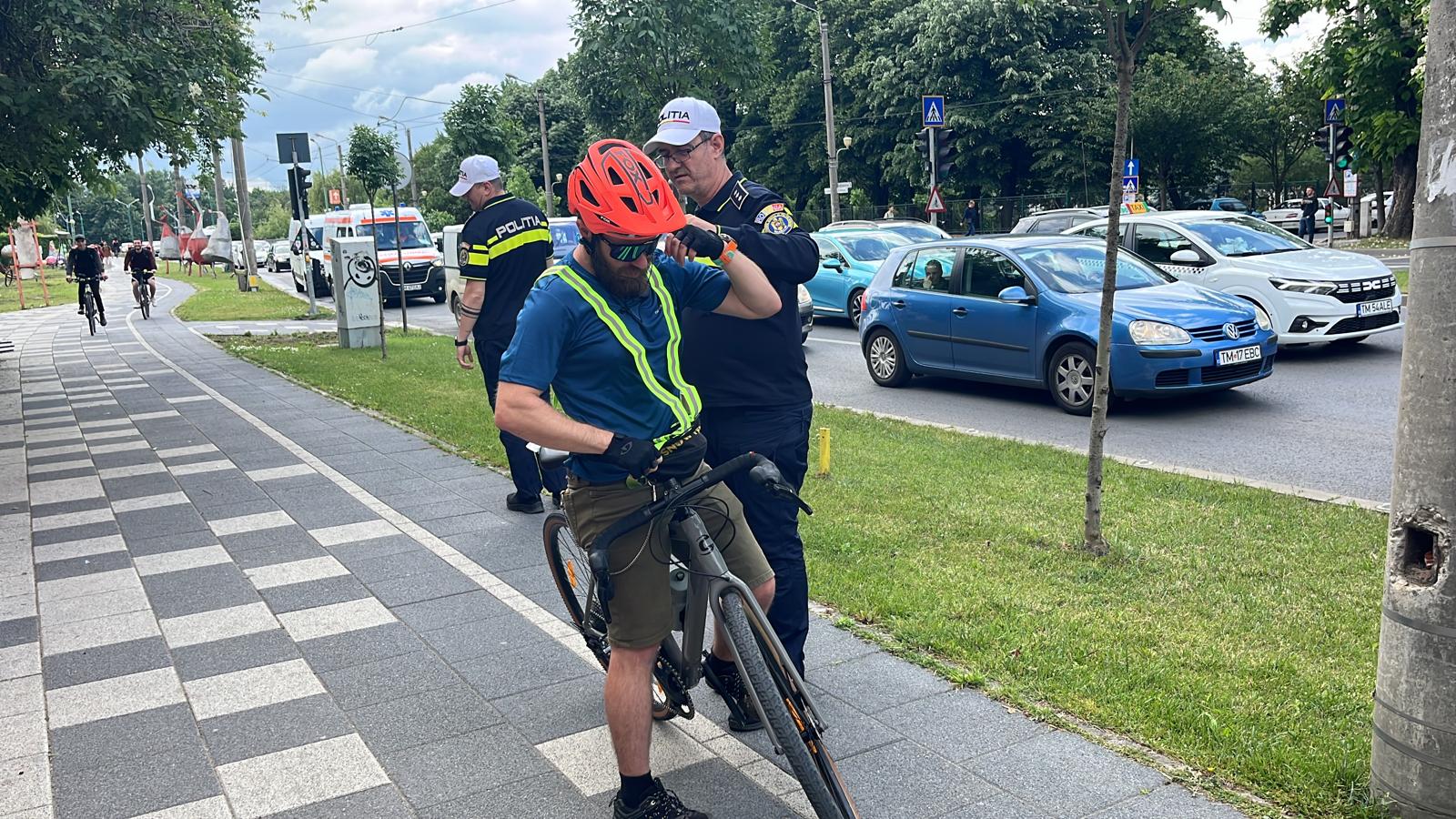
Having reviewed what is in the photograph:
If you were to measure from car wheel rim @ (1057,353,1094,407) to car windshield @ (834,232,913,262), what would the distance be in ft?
25.5

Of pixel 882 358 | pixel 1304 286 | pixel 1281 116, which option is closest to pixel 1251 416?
pixel 1304 286

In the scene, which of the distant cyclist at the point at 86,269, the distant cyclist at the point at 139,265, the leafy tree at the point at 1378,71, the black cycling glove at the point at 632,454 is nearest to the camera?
the black cycling glove at the point at 632,454

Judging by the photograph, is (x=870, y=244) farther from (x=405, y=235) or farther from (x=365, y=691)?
(x=365, y=691)

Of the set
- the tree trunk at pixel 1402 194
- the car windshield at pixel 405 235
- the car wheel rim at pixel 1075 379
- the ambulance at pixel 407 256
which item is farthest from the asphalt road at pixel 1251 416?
the tree trunk at pixel 1402 194

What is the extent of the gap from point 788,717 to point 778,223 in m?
1.50

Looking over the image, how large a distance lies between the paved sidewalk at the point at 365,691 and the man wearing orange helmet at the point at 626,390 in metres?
0.58

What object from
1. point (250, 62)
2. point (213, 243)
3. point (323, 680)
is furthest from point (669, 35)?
point (323, 680)

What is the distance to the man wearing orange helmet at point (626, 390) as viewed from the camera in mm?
2795

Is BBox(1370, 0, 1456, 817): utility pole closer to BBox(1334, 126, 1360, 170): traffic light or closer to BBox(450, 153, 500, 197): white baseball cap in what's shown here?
BBox(450, 153, 500, 197): white baseball cap

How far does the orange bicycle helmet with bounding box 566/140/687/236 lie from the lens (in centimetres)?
277

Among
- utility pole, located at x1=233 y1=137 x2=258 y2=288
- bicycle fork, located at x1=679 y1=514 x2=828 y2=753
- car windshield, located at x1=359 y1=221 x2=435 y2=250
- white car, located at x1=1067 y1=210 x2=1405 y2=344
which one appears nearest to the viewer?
bicycle fork, located at x1=679 y1=514 x2=828 y2=753

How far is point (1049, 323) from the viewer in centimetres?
1012

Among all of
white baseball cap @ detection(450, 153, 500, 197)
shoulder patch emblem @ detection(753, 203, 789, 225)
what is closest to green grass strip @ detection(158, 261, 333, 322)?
white baseball cap @ detection(450, 153, 500, 197)

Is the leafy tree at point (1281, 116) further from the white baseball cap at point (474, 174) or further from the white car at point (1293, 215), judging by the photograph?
the white baseball cap at point (474, 174)
